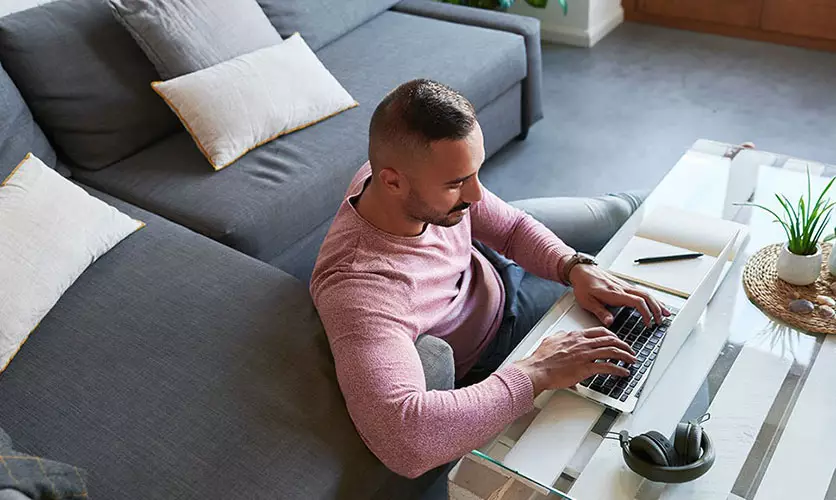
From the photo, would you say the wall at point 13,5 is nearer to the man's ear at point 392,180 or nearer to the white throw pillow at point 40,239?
the white throw pillow at point 40,239

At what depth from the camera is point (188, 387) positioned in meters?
1.58

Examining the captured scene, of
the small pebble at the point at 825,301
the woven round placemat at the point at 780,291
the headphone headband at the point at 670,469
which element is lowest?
the woven round placemat at the point at 780,291

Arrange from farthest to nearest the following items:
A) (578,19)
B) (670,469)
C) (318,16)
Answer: (578,19) → (318,16) → (670,469)

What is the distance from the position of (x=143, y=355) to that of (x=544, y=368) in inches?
32.5

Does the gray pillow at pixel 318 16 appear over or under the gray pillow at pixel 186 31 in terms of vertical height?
under

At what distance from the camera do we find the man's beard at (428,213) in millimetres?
1476

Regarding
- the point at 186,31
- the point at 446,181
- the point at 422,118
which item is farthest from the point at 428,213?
the point at 186,31

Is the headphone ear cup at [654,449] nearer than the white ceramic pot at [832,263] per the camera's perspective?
Yes

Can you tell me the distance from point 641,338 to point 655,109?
1926mm

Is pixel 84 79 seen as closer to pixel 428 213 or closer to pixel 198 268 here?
pixel 198 268

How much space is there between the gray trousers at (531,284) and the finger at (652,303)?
0.93 ft

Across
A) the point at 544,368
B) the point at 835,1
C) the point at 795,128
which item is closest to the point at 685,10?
the point at 835,1

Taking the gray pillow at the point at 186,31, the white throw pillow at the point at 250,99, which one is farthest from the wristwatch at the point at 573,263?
the gray pillow at the point at 186,31

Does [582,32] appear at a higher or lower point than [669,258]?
lower
